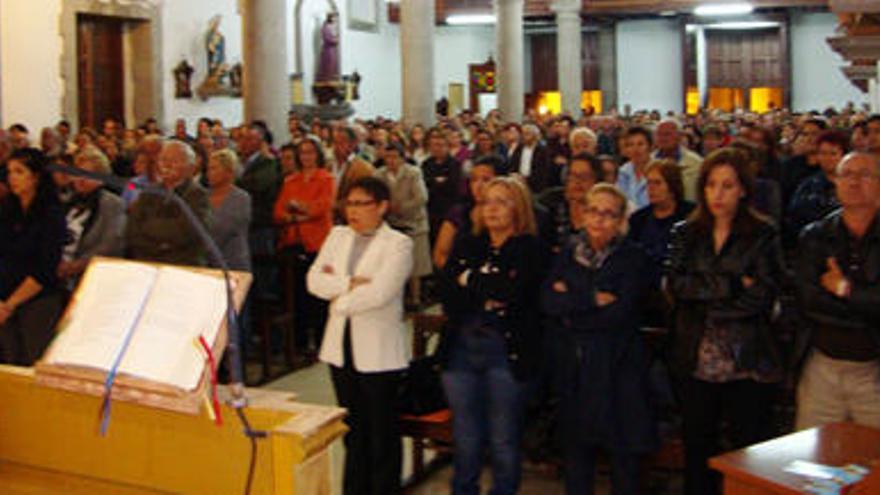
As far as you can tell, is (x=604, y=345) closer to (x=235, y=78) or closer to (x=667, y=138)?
(x=667, y=138)

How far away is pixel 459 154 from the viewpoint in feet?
38.6

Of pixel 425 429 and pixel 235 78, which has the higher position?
pixel 235 78

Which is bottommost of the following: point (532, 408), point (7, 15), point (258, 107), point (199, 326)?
point (532, 408)

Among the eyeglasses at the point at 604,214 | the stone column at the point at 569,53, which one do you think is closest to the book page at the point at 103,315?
the eyeglasses at the point at 604,214

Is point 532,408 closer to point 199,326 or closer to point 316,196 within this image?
point 199,326

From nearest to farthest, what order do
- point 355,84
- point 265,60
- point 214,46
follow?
1. point 265,60
2. point 214,46
3. point 355,84

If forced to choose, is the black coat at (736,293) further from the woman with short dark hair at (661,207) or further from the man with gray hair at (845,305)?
the woman with short dark hair at (661,207)

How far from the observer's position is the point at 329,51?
26094 millimetres

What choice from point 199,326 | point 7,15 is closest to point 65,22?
point 7,15

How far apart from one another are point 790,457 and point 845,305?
0.90 m

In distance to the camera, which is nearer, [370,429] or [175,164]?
[370,429]

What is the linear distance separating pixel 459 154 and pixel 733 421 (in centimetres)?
741

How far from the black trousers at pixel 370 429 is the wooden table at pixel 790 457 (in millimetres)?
1794

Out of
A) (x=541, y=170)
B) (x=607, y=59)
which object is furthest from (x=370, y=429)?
(x=607, y=59)
